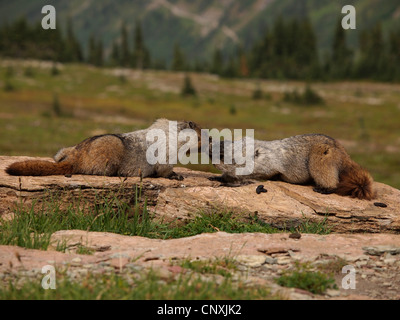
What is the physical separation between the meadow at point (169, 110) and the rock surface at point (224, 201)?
1395 cm

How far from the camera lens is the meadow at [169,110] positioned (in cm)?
3155

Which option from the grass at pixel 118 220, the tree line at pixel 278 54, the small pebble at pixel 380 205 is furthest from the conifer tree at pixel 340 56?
the grass at pixel 118 220

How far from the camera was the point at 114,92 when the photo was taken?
6819cm

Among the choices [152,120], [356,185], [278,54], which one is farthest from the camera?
[278,54]

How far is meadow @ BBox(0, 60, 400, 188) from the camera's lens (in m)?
31.5

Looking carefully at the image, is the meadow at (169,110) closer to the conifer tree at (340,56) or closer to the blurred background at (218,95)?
the blurred background at (218,95)

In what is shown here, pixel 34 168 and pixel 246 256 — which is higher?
pixel 34 168

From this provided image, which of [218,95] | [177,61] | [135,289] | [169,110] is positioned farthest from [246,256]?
[177,61]

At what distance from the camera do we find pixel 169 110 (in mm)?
57688

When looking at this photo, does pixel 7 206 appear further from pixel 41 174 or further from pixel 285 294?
pixel 285 294

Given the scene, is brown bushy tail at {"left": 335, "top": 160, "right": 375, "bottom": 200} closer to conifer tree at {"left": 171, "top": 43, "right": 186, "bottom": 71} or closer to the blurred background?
the blurred background

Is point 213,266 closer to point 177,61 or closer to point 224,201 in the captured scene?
point 224,201

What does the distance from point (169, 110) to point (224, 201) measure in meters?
49.1

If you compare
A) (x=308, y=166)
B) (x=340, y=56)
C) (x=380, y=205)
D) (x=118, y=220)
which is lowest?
(x=118, y=220)
